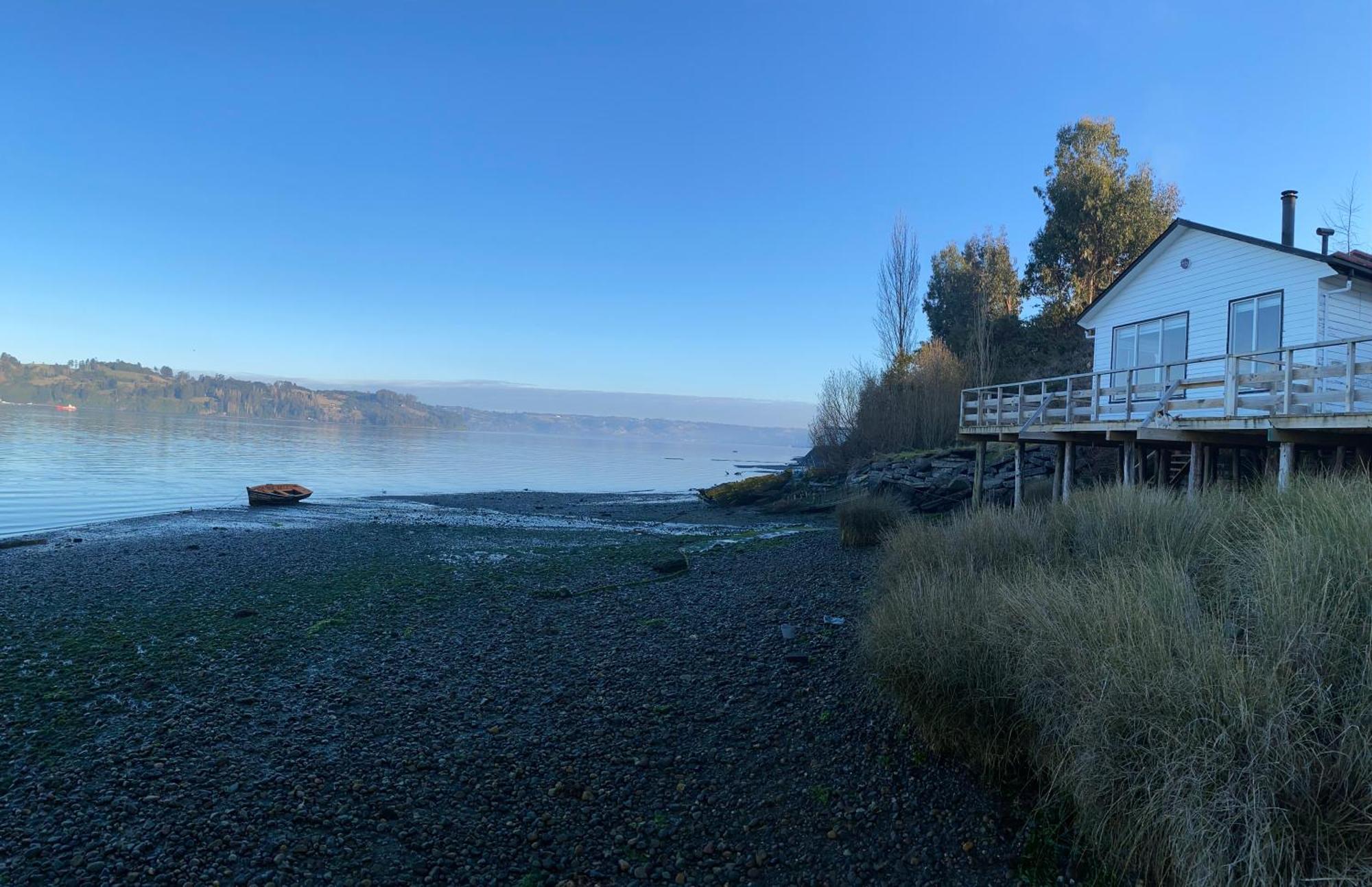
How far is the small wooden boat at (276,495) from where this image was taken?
29022 millimetres

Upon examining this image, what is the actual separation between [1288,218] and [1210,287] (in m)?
3.45

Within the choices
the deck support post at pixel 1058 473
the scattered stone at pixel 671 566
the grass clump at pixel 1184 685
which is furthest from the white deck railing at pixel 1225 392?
the scattered stone at pixel 671 566

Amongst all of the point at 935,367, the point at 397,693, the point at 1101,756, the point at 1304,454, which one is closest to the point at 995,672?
the point at 1101,756

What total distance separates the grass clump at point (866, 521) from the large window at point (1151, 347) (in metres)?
6.13

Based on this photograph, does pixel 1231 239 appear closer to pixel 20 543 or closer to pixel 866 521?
pixel 866 521

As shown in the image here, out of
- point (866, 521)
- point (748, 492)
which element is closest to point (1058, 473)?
point (866, 521)

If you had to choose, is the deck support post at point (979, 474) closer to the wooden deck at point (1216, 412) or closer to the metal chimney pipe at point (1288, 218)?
the wooden deck at point (1216, 412)

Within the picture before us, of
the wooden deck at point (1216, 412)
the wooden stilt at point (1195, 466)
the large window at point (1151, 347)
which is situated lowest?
the wooden stilt at point (1195, 466)

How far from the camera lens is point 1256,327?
14703mm

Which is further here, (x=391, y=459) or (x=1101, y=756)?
(x=391, y=459)

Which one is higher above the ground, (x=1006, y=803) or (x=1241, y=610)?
(x=1241, y=610)

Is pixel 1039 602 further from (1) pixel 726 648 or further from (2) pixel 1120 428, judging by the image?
(2) pixel 1120 428

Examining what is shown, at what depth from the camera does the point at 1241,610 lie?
4.83 m

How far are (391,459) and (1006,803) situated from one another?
64.2 metres
